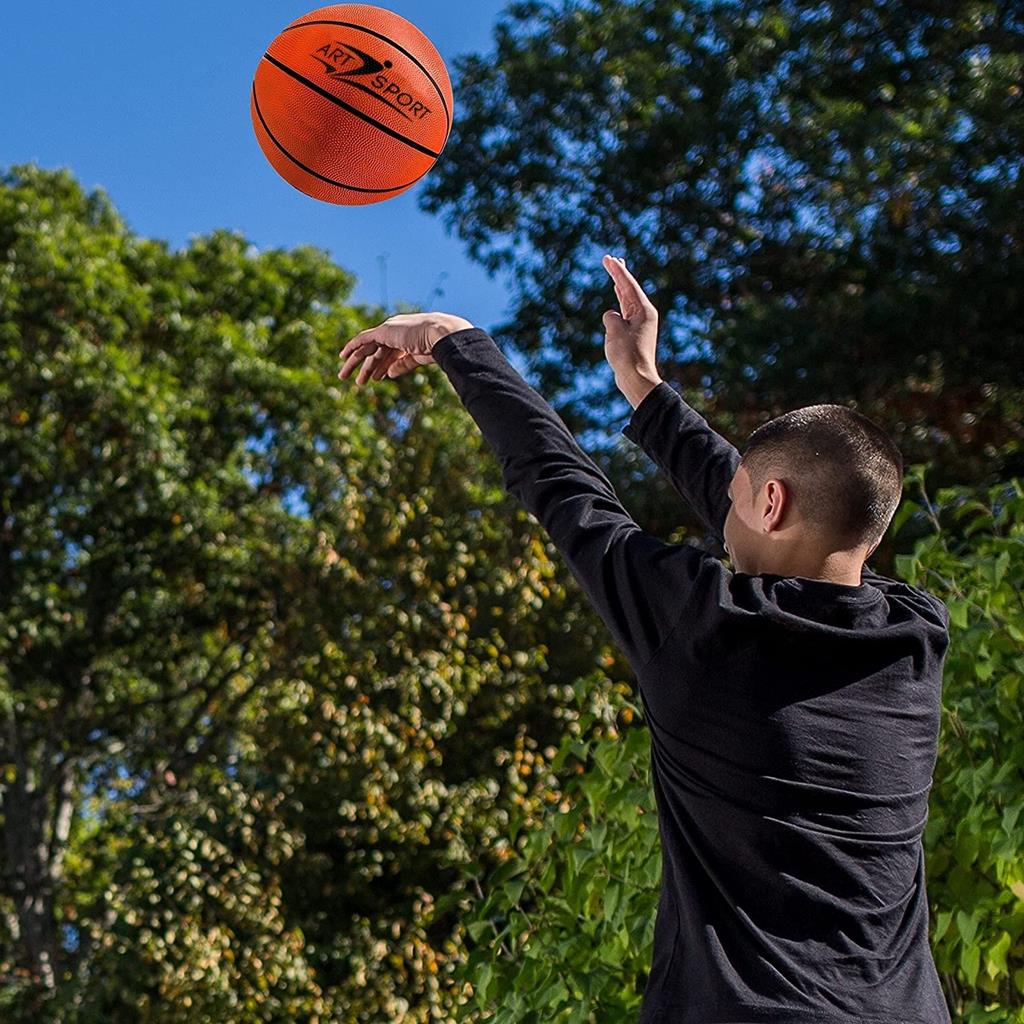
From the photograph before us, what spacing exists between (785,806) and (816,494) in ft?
1.08

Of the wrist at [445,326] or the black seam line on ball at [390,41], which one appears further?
the black seam line on ball at [390,41]

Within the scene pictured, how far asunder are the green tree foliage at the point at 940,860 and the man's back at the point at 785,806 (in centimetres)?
102

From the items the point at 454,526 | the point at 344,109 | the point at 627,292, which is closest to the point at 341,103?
the point at 344,109

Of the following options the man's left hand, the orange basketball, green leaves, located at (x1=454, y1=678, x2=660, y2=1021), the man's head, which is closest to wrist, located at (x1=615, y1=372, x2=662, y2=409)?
the man's left hand

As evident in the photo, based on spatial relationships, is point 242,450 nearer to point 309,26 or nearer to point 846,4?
point 846,4

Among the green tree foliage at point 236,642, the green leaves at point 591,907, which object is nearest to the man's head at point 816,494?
the green leaves at point 591,907

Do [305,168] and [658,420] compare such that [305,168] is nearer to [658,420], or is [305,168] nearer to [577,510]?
[658,420]

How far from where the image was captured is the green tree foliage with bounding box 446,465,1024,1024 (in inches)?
101

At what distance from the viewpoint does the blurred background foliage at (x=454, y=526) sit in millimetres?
3234

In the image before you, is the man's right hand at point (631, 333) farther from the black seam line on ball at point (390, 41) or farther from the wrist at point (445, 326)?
the black seam line on ball at point (390, 41)

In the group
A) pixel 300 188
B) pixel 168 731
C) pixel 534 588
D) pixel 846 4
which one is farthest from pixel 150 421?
pixel 300 188

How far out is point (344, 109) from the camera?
349 centimetres

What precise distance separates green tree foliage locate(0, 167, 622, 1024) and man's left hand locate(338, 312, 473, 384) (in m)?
4.04

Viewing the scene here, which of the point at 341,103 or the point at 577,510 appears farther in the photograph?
the point at 341,103
